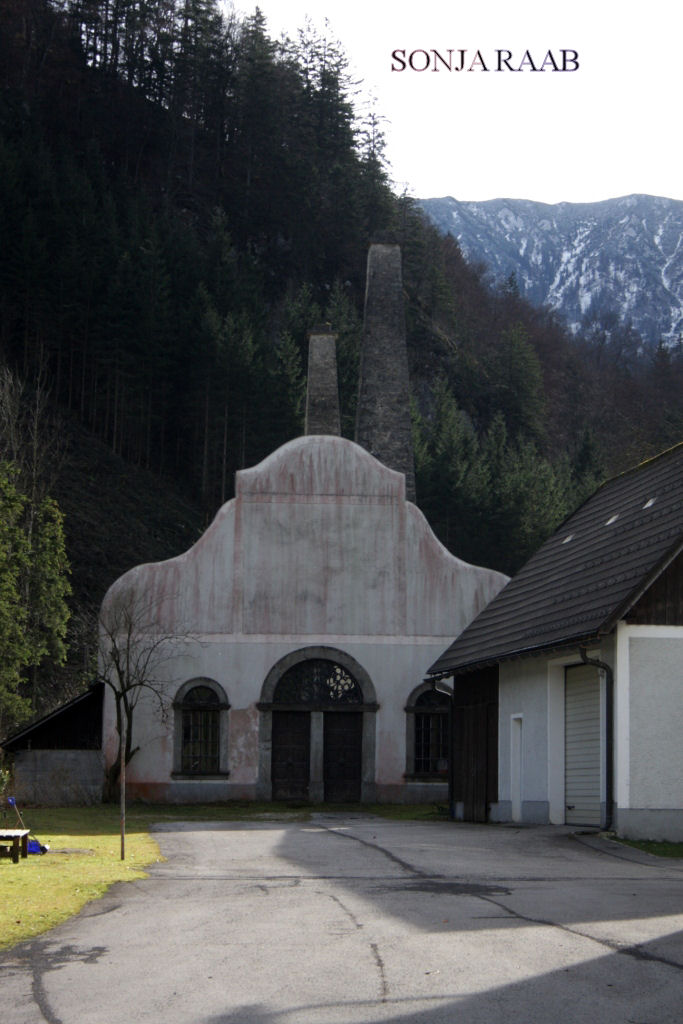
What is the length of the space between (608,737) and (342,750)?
1416 cm

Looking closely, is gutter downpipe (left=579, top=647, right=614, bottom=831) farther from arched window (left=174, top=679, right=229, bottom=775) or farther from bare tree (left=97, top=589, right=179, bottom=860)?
bare tree (left=97, top=589, right=179, bottom=860)

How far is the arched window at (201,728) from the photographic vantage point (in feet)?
103

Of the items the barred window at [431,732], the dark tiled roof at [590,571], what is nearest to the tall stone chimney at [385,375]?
the barred window at [431,732]

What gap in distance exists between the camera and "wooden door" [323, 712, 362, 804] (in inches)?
1262

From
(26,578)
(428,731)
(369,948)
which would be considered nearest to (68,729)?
(26,578)

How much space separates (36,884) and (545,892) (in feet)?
16.6

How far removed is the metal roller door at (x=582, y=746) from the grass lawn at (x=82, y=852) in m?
5.66

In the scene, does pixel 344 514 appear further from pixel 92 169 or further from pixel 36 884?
pixel 92 169

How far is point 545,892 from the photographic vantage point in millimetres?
12195

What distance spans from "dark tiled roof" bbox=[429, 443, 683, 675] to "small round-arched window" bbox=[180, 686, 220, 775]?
6775 millimetres

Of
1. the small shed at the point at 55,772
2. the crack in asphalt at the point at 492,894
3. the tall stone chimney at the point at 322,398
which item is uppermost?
the tall stone chimney at the point at 322,398

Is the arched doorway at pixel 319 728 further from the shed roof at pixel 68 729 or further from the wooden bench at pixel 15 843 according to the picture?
the wooden bench at pixel 15 843

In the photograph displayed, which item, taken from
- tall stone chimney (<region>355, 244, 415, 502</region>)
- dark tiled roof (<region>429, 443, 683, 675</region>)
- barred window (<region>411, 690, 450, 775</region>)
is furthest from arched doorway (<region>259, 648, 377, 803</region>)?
tall stone chimney (<region>355, 244, 415, 502</region>)

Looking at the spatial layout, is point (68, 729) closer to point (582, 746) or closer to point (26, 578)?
point (26, 578)
